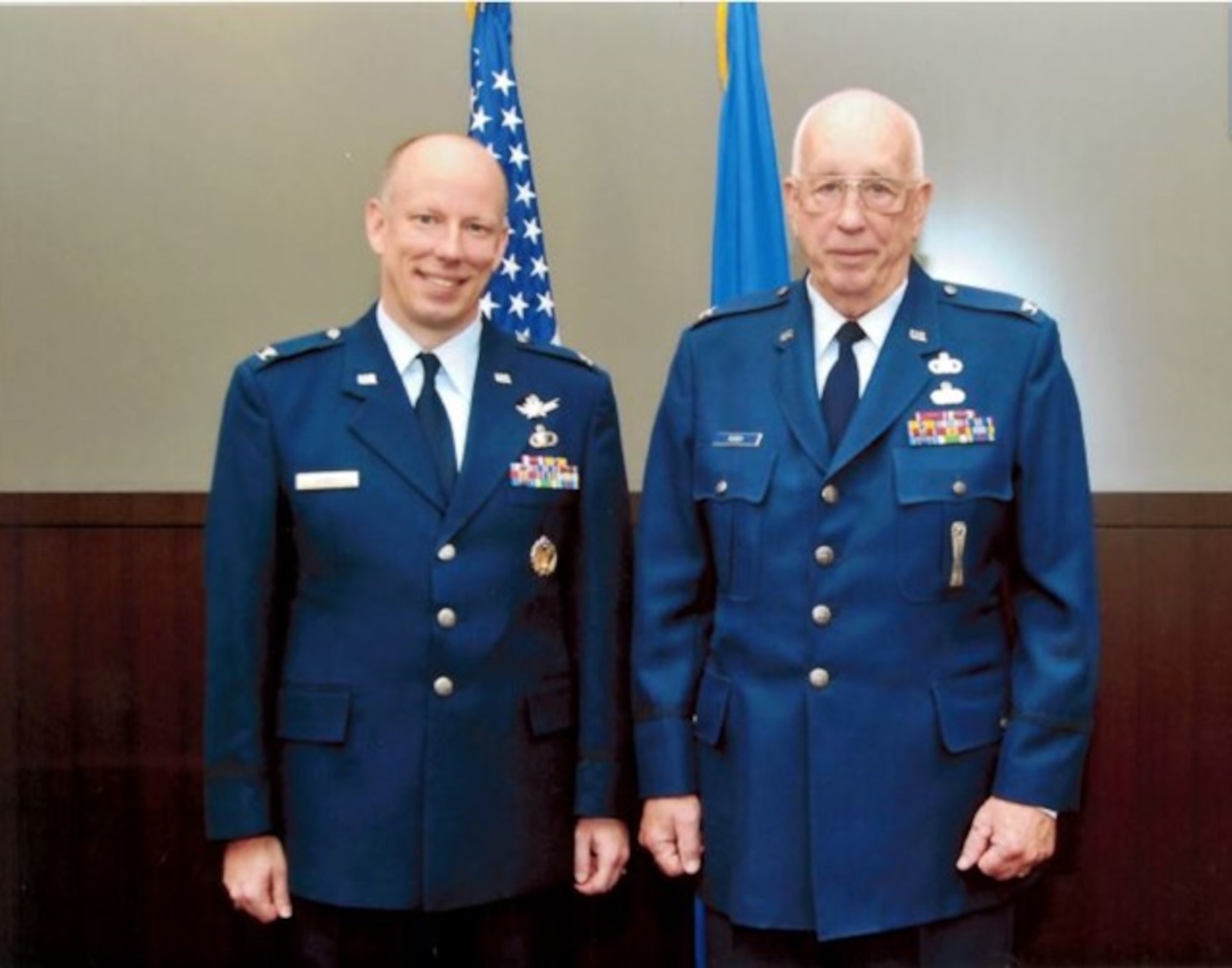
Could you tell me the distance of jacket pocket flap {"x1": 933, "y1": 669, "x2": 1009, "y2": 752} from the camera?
1700mm

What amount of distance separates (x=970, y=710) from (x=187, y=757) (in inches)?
79.7

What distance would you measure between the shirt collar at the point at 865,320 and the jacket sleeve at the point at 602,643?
1.14ft

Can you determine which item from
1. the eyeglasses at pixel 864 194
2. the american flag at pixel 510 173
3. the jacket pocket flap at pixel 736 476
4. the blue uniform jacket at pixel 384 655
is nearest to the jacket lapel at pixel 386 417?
the blue uniform jacket at pixel 384 655

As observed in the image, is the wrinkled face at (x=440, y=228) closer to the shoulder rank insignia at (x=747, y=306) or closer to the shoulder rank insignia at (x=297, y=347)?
the shoulder rank insignia at (x=297, y=347)

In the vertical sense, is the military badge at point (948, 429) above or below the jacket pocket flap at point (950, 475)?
above

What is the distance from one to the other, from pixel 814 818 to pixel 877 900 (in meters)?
0.12

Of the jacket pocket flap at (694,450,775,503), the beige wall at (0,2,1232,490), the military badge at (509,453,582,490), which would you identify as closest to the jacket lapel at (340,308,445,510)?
the military badge at (509,453,582,490)

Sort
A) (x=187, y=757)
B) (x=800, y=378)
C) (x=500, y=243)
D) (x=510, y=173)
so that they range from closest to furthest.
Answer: (x=800, y=378) → (x=500, y=243) → (x=510, y=173) → (x=187, y=757)

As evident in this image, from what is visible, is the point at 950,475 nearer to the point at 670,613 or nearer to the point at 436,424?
the point at 670,613

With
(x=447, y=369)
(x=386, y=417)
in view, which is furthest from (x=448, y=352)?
(x=386, y=417)

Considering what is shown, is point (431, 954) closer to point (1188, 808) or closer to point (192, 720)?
point (192, 720)

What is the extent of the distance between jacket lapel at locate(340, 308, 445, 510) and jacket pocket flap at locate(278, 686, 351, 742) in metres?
0.28

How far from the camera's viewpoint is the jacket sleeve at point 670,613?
1787 mm

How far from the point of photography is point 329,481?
1.81 meters
